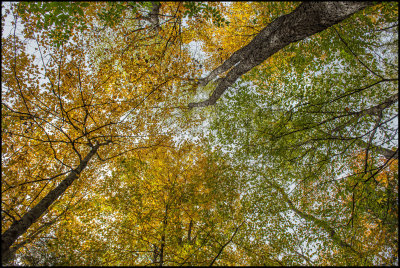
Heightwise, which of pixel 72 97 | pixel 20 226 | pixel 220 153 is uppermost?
pixel 72 97

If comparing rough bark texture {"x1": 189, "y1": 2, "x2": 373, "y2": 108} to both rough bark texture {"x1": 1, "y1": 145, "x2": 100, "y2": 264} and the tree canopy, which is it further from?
rough bark texture {"x1": 1, "y1": 145, "x2": 100, "y2": 264}

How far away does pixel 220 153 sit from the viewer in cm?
825

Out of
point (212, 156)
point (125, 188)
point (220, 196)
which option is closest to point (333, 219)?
point (220, 196)

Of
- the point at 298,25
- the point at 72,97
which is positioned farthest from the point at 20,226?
the point at 298,25

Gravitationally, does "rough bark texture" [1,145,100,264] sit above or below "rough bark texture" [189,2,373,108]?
below

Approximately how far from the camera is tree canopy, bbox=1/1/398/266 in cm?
496

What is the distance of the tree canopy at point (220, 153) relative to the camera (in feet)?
16.3

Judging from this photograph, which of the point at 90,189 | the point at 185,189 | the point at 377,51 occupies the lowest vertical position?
the point at 185,189

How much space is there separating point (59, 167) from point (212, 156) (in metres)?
8.12

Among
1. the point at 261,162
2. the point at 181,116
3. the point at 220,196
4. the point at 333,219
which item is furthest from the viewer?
the point at 181,116

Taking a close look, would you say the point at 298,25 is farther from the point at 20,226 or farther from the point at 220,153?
the point at 20,226

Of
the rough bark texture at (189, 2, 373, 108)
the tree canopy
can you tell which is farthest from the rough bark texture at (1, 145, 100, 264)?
the rough bark texture at (189, 2, 373, 108)

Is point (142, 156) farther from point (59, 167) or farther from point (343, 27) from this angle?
point (343, 27)

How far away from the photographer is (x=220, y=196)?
6734 mm
